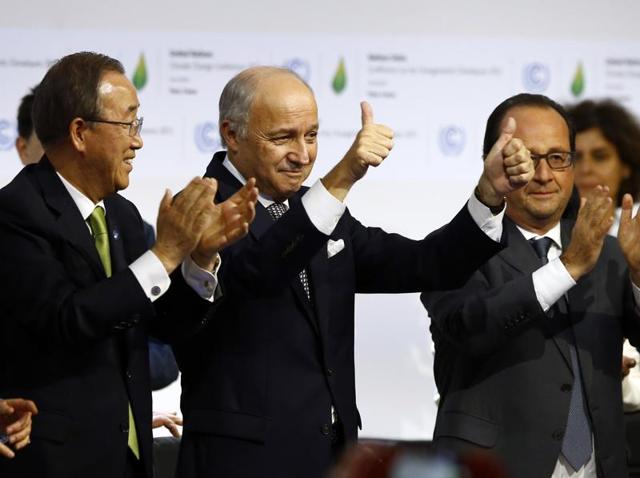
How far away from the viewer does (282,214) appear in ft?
9.55

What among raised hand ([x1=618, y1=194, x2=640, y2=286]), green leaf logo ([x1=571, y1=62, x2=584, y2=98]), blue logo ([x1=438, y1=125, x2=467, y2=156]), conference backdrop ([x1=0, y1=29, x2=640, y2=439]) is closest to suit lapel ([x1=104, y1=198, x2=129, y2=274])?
raised hand ([x1=618, y1=194, x2=640, y2=286])

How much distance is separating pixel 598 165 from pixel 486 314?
163cm

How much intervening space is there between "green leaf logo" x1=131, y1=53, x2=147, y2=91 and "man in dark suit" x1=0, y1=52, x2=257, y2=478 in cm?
235

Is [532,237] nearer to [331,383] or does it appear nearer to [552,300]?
[552,300]

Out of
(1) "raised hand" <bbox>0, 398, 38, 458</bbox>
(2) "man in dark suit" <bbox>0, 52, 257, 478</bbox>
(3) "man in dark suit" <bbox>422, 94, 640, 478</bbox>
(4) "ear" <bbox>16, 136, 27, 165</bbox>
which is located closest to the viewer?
(1) "raised hand" <bbox>0, 398, 38, 458</bbox>

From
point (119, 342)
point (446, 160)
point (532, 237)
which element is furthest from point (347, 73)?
point (119, 342)

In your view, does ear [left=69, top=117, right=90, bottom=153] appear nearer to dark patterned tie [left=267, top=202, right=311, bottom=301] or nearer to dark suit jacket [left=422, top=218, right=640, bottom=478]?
dark patterned tie [left=267, top=202, right=311, bottom=301]

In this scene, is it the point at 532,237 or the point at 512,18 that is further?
the point at 512,18

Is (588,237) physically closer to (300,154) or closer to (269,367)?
(300,154)

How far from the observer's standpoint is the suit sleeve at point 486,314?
9.93ft

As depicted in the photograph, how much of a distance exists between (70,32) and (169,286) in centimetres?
262

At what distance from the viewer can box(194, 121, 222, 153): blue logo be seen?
16.9ft

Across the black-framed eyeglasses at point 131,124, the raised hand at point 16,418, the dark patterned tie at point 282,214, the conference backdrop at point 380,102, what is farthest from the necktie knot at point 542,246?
the conference backdrop at point 380,102

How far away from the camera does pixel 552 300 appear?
3.04m
